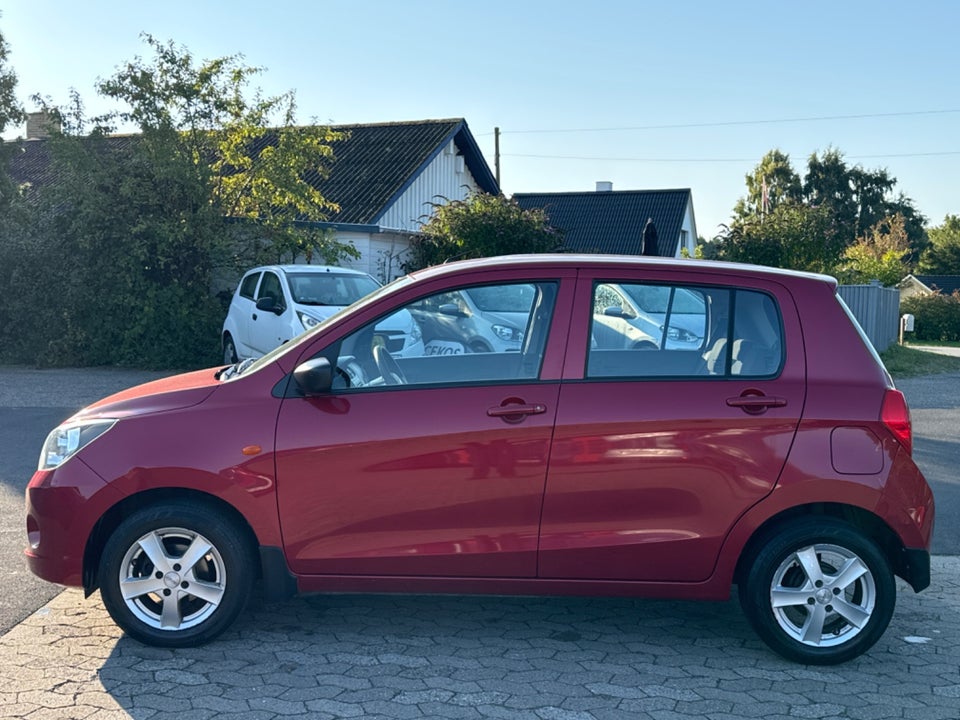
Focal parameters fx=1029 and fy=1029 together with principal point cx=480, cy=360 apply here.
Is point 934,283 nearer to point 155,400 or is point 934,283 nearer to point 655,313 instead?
point 655,313

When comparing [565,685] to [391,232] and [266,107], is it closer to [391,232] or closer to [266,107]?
[266,107]

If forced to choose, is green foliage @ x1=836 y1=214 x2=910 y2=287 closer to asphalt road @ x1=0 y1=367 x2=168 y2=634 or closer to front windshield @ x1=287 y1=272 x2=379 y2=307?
front windshield @ x1=287 y1=272 x2=379 y2=307

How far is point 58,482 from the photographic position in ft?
15.4

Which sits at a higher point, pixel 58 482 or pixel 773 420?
pixel 773 420

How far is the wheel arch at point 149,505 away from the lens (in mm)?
4688

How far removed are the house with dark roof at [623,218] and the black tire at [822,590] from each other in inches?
1414

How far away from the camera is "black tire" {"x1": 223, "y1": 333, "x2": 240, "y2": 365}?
1696cm

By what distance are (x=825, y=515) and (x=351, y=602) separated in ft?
8.07

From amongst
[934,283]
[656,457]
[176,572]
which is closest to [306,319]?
[176,572]

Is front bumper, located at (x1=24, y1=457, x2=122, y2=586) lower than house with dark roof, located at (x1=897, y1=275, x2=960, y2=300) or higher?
lower

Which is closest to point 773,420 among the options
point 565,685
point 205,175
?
point 565,685

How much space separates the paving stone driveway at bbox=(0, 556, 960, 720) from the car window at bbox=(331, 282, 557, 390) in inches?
49.8

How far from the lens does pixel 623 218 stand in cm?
4291

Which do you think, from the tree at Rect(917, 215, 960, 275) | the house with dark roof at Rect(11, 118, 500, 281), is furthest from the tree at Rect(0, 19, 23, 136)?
the tree at Rect(917, 215, 960, 275)
